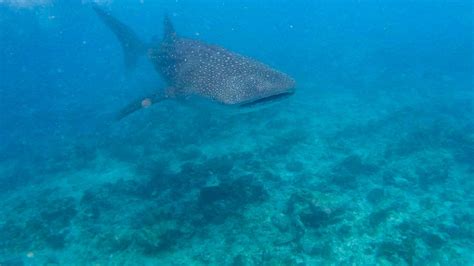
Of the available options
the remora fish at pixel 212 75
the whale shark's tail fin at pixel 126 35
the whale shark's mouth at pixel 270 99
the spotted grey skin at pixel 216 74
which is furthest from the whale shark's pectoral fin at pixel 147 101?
the whale shark's tail fin at pixel 126 35

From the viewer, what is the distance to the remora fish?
17.6ft

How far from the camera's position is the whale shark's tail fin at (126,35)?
480 inches

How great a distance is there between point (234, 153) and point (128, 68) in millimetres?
6534

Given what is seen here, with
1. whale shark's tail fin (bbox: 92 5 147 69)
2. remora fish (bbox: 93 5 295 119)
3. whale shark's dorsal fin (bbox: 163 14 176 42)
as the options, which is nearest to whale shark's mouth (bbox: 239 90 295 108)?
remora fish (bbox: 93 5 295 119)

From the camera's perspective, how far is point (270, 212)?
8344mm

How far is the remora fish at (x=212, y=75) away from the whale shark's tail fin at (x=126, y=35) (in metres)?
2.99

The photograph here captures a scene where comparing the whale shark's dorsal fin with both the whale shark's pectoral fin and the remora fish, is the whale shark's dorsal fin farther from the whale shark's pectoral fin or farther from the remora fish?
the whale shark's pectoral fin

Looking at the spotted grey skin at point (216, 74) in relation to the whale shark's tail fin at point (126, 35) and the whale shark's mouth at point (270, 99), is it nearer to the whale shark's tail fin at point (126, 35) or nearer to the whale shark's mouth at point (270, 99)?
the whale shark's mouth at point (270, 99)

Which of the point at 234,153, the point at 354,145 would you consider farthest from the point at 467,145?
the point at 234,153

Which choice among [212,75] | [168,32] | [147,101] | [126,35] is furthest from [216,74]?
[126,35]

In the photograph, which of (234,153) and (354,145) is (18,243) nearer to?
(234,153)

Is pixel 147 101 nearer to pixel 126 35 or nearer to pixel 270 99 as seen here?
pixel 270 99

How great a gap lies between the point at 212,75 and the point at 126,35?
7.82 m

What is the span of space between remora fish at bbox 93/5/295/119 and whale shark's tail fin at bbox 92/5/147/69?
2.99m
